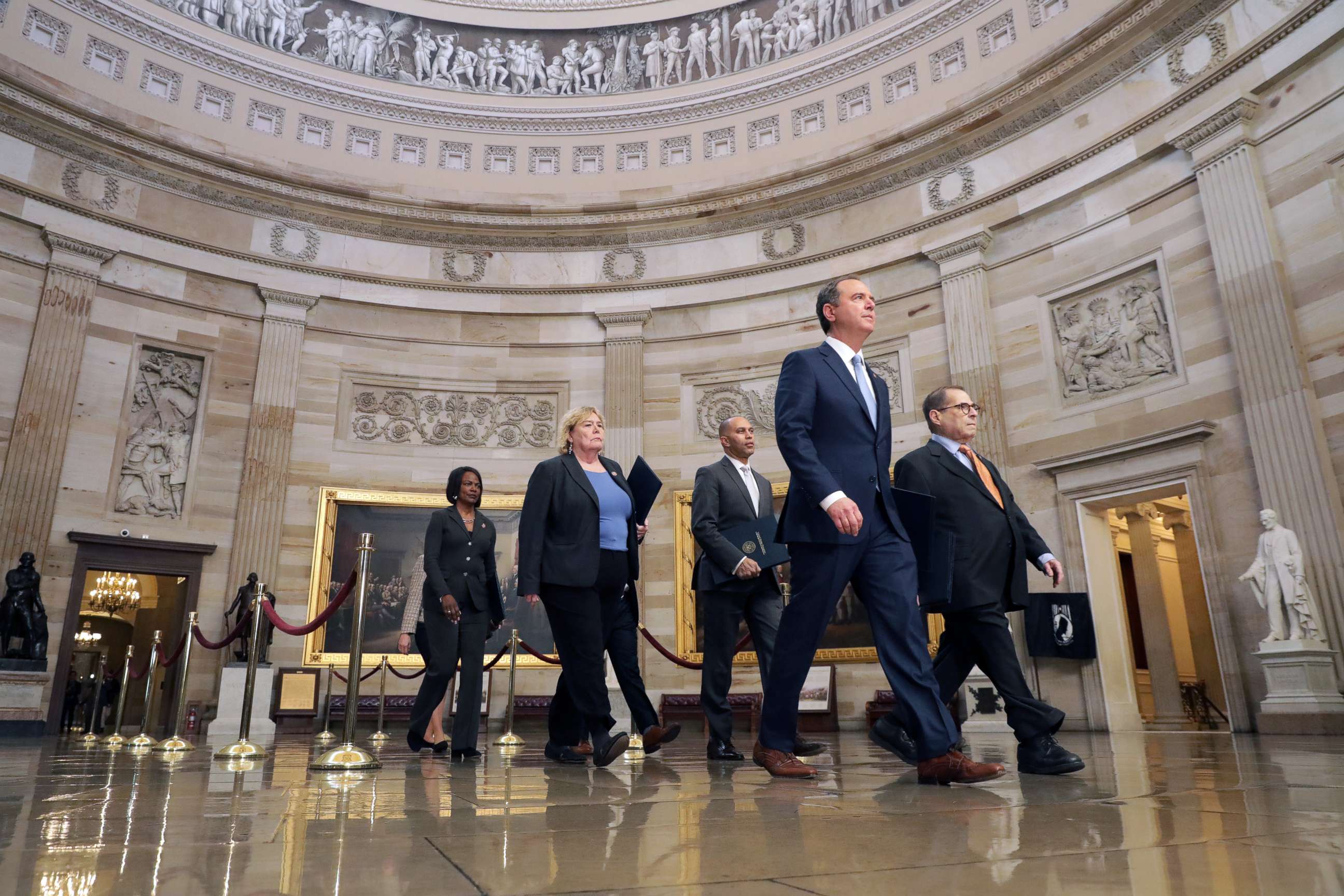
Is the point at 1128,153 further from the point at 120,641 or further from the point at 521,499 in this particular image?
the point at 120,641

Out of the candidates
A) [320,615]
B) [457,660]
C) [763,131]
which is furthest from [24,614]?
[763,131]

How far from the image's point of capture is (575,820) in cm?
253

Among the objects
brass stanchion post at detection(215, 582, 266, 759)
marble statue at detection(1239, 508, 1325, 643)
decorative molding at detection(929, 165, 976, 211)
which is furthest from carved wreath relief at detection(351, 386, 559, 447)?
marble statue at detection(1239, 508, 1325, 643)

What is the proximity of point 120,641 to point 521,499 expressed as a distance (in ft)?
44.0

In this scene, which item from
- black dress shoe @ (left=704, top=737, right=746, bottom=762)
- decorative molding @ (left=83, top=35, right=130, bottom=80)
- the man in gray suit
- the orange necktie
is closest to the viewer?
the orange necktie

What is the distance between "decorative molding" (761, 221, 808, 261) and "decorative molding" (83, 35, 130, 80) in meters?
10.3

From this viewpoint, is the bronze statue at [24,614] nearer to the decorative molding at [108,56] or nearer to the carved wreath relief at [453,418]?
the carved wreath relief at [453,418]

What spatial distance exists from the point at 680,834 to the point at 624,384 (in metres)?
12.9

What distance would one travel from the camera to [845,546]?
354 centimetres

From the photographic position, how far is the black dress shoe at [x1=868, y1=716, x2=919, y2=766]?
164 inches

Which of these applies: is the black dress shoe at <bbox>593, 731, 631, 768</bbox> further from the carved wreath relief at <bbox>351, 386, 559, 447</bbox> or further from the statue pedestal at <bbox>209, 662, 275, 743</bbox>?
the carved wreath relief at <bbox>351, 386, 559, 447</bbox>

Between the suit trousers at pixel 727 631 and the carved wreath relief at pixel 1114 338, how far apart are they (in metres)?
7.43

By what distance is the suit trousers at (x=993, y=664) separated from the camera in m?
3.94

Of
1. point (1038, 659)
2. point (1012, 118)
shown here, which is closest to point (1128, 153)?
point (1012, 118)
